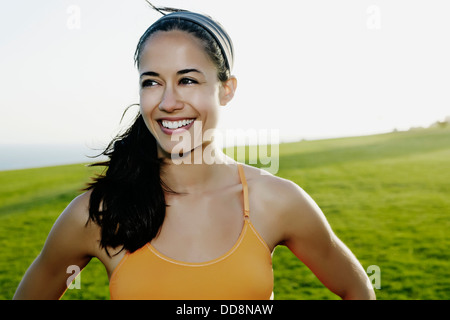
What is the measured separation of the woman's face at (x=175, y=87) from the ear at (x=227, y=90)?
14cm

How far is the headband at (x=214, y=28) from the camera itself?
2.29 metres

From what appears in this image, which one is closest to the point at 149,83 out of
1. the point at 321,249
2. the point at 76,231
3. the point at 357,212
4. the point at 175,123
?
the point at 175,123

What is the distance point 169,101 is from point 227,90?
47 cm

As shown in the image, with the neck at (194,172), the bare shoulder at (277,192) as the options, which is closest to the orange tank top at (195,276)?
the bare shoulder at (277,192)

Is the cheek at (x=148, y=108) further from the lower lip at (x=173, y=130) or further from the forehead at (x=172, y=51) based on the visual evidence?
the forehead at (x=172, y=51)

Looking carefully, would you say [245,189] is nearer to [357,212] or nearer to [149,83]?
[149,83]

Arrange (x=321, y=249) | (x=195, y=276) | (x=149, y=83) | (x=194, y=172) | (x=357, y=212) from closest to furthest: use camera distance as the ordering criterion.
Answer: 1. (x=195, y=276)
2. (x=149, y=83)
3. (x=321, y=249)
4. (x=194, y=172)
5. (x=357, y=212)

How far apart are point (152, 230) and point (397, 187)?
10598 mm

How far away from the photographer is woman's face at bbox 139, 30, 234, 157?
2158 mm

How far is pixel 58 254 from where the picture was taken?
2205 mm

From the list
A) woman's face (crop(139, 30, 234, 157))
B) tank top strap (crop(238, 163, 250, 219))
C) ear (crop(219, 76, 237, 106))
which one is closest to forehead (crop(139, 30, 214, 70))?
woman's face (crop(139, 30, 234, 157))

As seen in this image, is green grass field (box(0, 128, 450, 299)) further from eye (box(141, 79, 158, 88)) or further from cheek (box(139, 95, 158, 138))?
eye (box(141, 79, 158, 88))

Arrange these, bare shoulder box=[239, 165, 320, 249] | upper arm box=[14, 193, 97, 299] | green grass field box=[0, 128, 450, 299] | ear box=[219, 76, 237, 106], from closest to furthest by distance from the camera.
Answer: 1. upper arm box=[14, 193, 97, 299]
2. bare shoulder box=[239, 165, 320, 249]
3. ear box=[219, 76, 237, 106]
4. green grass field box=[0, 128, 450, 299]

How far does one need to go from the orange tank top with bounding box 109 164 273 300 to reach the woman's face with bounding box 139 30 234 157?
60 centimetres
